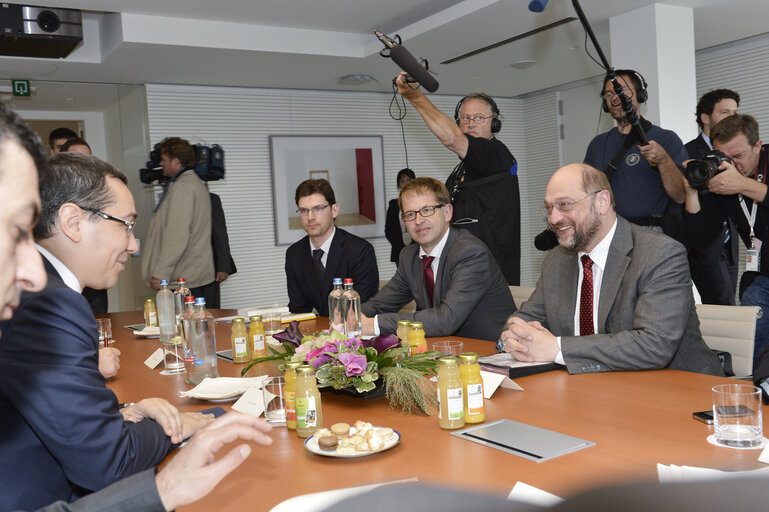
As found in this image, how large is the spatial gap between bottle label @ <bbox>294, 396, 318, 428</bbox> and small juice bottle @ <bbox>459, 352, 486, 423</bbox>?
0.35 meters

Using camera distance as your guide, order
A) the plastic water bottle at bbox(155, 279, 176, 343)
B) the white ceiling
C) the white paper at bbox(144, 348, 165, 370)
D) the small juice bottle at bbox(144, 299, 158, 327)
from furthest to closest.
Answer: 1. the white ceiling
2. the small juice bottle at bbox(144, 299, 158, 327)
3. the plastic water bottle at bbox(155, 279, 176, 343)
4. the white paper at bbox(144, 348, 165, 370)

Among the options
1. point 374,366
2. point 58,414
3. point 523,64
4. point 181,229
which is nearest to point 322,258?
point 181,229

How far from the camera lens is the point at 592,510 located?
27 cm

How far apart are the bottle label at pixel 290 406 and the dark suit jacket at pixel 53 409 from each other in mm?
393

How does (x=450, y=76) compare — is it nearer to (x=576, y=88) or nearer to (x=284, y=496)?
(x=576, y=88)

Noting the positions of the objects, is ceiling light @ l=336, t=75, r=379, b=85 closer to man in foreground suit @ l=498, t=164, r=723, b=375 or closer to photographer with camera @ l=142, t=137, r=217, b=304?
photographer with camera @ l=142, t=137, r=217, b=304

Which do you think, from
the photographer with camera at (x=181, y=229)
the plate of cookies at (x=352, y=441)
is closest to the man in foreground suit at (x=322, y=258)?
the photographer with camera at (x=181, y=229)

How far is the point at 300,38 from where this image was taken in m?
5.86

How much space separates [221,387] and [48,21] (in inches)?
153

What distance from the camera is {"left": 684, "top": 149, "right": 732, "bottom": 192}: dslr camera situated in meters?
3.18

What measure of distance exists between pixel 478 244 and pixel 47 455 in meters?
2.07

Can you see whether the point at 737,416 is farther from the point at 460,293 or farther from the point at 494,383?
the point at 460,293

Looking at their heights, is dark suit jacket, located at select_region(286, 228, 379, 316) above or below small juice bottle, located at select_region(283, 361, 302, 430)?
above

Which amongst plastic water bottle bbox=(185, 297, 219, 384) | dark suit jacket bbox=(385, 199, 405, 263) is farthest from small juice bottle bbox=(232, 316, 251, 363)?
dark suit jacket bbox=(385, 199, 405, 263)
